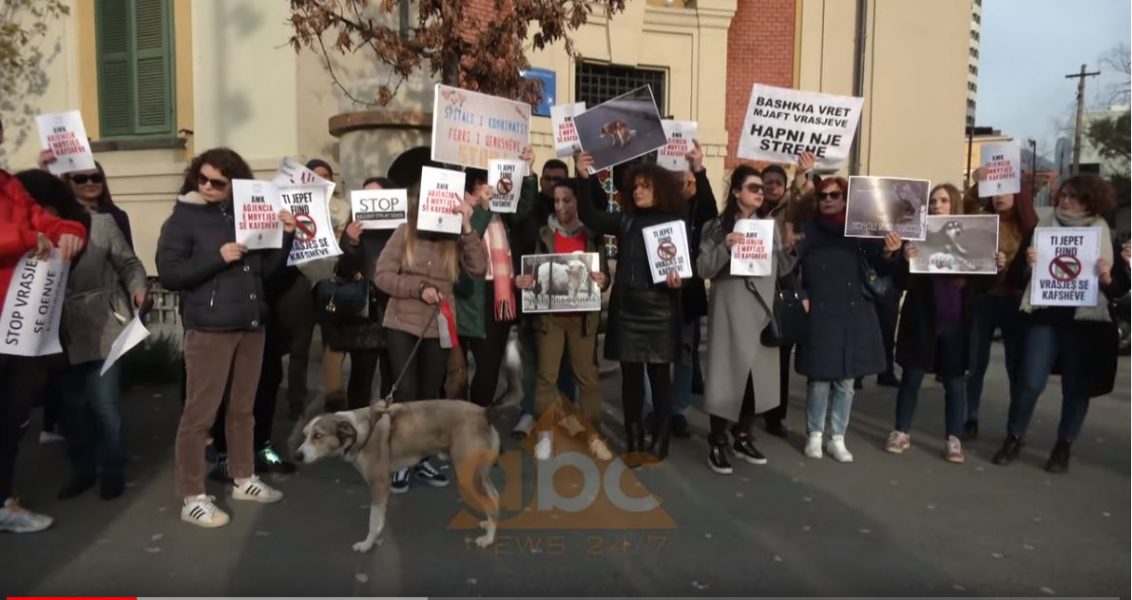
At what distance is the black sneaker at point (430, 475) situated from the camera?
555 cm

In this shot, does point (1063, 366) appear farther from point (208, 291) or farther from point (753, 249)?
point (208, 291)

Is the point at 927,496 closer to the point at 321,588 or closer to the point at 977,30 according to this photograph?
the point at 321,588

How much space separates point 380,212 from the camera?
5.78 metres

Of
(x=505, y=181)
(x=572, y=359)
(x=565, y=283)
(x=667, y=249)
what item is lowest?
(x=572, y=359)

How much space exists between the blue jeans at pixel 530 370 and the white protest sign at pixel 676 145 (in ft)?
5.65

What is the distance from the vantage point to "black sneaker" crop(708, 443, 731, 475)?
5.96 metres

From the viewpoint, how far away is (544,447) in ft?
20.2

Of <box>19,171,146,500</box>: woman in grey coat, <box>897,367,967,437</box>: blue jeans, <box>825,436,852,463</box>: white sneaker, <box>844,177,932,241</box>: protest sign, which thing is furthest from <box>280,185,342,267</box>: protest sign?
<box>897,367,967,437</box>: blue jeans

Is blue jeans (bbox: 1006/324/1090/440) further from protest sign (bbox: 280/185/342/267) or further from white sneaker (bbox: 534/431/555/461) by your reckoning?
protest sign (bbox: 280/185/342/267)

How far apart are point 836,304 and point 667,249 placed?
1.26 m

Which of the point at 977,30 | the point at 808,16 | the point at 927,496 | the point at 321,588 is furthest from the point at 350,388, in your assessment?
the point at 977,30

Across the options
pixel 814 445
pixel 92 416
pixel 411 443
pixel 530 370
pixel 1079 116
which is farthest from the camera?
pixel 1079 116

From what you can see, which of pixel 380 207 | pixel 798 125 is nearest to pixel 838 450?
pixel 798 125

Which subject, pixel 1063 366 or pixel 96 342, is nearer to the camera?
pixel 96 342
